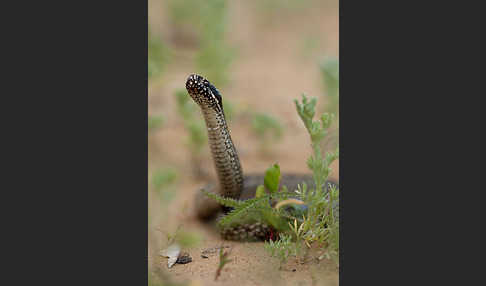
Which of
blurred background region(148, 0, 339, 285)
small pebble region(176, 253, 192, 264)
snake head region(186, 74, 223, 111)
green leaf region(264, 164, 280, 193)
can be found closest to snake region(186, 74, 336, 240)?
snake head region(186, 74, 223, 111)

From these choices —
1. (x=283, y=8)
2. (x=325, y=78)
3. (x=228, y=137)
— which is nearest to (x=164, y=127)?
(x=325, y=78)

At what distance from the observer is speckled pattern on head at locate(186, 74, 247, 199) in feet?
13.4

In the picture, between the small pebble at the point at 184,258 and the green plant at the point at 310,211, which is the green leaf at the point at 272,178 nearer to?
the green plant at the point at 310,211

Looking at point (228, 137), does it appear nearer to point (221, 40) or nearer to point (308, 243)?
point (308, 243)

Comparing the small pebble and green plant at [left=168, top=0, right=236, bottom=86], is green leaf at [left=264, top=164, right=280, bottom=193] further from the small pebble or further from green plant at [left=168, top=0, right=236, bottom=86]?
green plant at [left=168, top=0, right=236, bottom=86]

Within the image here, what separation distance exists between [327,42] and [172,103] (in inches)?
171

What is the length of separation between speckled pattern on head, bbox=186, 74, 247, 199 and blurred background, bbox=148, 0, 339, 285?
521 mm

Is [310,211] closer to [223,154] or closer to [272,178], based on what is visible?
[272,178]

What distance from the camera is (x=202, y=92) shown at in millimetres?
4086

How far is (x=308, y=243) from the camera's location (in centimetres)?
365

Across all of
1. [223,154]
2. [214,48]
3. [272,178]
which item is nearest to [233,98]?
[214,48]

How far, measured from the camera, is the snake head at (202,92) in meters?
4.04

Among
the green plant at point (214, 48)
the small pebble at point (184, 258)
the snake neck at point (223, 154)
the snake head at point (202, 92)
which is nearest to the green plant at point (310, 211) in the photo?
the small pebble at point (184, 258)

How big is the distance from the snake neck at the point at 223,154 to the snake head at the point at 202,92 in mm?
55
